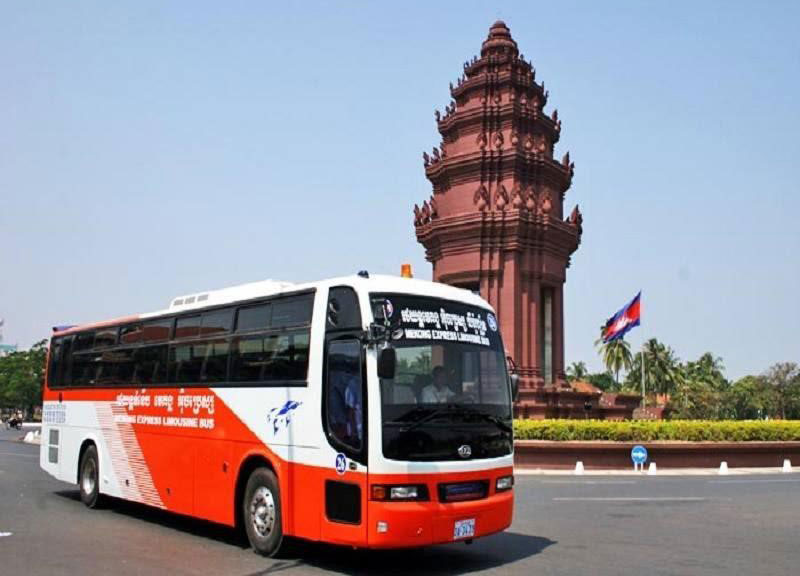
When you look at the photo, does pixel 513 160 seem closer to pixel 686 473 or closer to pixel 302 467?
pixel 686 473

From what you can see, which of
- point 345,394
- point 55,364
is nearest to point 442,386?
point 345,394

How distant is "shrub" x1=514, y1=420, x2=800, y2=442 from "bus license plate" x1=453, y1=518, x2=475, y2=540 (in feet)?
57.1

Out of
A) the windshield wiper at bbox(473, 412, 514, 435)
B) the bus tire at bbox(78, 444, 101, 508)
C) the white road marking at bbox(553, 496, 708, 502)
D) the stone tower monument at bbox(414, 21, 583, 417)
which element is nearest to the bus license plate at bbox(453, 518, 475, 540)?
the windshield wiper at bbox(473, 412, 514, 435)

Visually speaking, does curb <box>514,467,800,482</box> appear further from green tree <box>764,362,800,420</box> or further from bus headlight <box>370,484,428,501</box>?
green tree <box>764,362,800,420</box>

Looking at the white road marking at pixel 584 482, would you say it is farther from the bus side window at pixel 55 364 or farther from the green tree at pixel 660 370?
the green tree at pixel 660 370

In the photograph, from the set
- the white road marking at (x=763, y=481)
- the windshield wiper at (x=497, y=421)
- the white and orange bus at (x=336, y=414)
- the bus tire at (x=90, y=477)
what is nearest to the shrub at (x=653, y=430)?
the white road marking at (x=763, y=481)

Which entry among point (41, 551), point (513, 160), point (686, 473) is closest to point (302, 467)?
point (41, 551)

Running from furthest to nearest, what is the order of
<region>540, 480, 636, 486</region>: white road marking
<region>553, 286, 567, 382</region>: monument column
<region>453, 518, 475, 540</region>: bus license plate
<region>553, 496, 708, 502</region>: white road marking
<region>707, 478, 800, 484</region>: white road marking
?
<region>553, 286, 567, 382</region>: monument column < <region>707, 478, 800, 484</region>: white road marking < <region>540, 480, 636, 486</region>: white road marking < <region>553, 496, 708, 502</region>: white road marking < <region>453, 518, 475, 540</region>: bus license plate

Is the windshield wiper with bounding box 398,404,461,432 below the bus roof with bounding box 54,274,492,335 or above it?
below

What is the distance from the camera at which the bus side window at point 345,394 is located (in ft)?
27.6

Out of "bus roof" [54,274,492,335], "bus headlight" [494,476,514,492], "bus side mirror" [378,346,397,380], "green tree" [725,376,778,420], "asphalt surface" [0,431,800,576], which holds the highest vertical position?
Result: "bus roof" [54,274,492,335]

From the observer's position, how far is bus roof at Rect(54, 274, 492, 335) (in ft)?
29.9

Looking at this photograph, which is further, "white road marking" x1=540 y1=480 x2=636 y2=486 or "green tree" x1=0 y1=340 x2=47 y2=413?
"green tree" x1=0 y1=340 x2=47 y2=413

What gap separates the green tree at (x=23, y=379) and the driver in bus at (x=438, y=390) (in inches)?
3499
